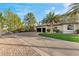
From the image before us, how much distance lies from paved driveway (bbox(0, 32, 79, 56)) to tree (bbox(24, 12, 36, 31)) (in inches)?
5.0

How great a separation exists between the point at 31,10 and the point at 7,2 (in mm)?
426

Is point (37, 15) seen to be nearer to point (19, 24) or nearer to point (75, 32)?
point (19, 24)

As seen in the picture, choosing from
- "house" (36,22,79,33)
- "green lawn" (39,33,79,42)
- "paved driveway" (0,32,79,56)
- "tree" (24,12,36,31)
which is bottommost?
"paved driveway" (0,32,79,56)

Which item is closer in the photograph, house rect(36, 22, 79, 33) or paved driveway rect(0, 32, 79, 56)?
paved driveway rect(0, 32, 79, 56)

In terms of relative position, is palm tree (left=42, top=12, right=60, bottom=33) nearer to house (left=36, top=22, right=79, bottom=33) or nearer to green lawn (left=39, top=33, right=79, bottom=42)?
house (left=36, top=22, right=79, bottom=33)

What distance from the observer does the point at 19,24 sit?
5621mm

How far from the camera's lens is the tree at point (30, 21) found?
5539mm

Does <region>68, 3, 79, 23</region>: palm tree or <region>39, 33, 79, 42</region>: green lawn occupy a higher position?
<region>68, 3, 79, 23</region>: palm tree

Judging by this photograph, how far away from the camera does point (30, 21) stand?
18.5 ft

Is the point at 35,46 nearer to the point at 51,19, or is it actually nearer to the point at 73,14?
the point at 51,19

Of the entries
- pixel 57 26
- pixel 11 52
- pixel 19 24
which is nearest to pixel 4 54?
pixel 11 52

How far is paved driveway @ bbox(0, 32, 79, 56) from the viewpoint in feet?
18.0

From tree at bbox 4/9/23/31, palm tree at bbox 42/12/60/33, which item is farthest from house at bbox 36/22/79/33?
tree at bbox 4/9/23/31

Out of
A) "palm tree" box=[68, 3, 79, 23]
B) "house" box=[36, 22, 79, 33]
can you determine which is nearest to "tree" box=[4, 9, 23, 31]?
"house" box=[36, 22, 79, 33]
